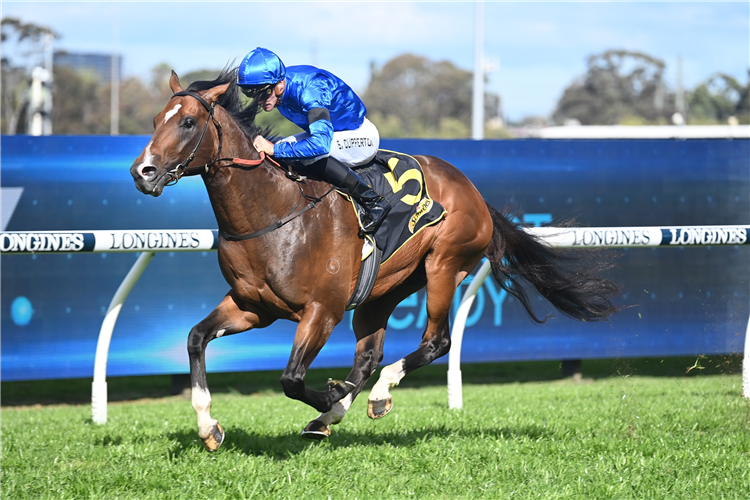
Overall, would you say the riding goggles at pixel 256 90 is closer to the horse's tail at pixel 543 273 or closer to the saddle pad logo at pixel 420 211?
the saddle pad logo at pixel 420 211

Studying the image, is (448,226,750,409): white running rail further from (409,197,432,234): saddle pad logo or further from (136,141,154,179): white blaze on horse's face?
(136,141,154,179): white blaze on horse's face

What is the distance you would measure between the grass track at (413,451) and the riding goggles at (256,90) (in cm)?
175

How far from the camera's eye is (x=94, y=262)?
627 centimetres

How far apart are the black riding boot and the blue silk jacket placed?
6.8 inches

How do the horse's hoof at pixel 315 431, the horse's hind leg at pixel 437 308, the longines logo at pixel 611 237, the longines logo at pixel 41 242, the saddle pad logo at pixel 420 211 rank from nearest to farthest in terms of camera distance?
the horse's hoof at pixel 315 431, the saddle pad logo at pixel 420 211, the horse's hind leg at pixel 437 308, the longines logo at pixel 41 242, the longines logo at pixel 611 237

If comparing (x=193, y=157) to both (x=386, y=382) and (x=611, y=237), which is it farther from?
(x=611, y=237)

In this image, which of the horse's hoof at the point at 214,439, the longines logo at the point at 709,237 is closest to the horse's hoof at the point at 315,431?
the horse's hoof at the point at 214,439

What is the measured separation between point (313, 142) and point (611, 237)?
2.35m

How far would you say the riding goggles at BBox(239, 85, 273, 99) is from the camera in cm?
381

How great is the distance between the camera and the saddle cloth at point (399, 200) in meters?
4.21

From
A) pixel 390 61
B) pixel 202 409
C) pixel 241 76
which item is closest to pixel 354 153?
pixel 241 76

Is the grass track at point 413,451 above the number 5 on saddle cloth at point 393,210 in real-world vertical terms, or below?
below

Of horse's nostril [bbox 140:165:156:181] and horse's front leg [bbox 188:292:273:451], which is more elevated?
horse's nostril [bbox 140:165:156:181]

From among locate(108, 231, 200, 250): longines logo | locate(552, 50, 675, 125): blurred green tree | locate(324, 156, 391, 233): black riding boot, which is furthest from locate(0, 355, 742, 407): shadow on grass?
locate(552, 50, 675, 125): blurred green tree
